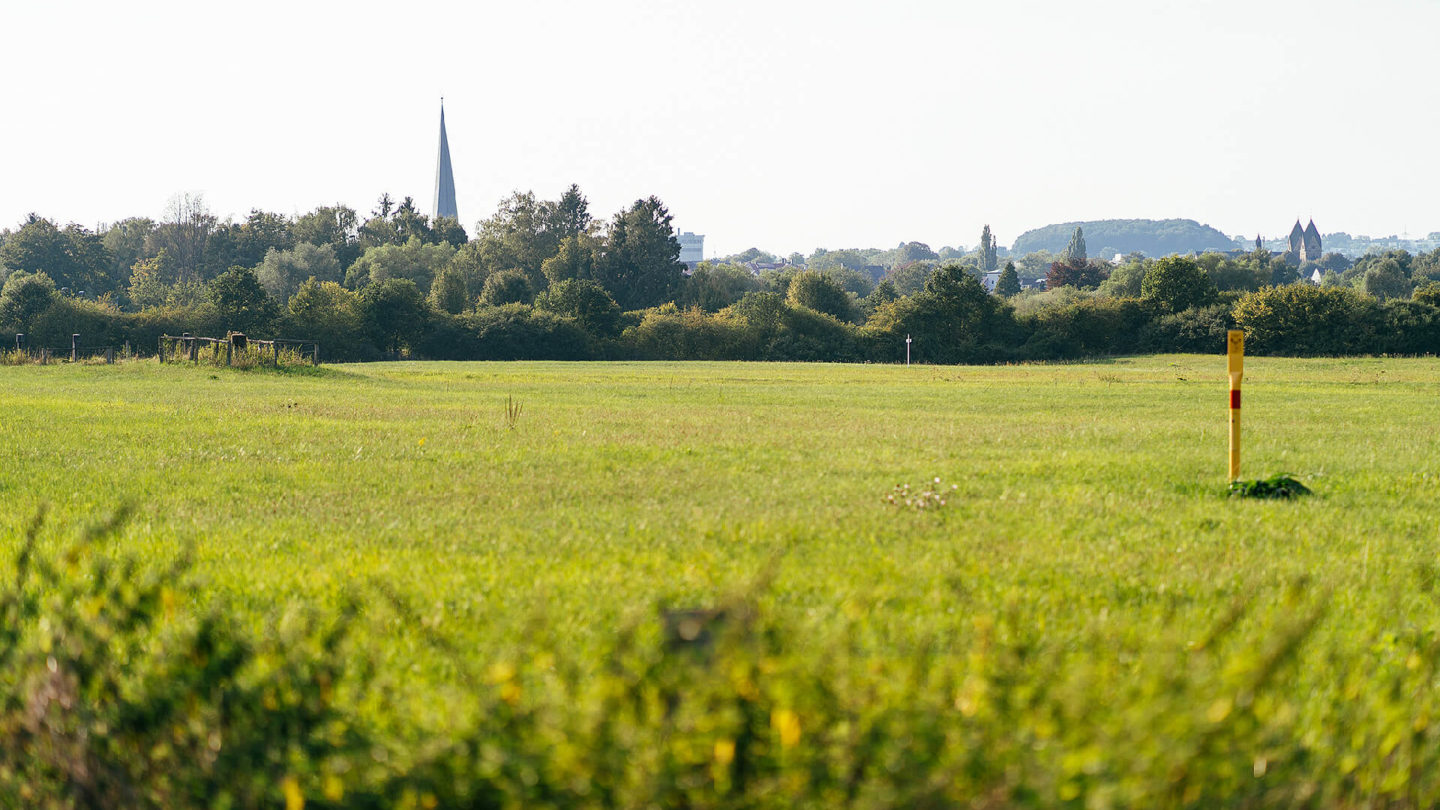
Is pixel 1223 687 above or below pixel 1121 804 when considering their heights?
above

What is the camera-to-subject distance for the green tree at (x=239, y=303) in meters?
72.3

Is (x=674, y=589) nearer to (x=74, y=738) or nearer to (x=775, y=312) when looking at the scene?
(x=74, y=738)

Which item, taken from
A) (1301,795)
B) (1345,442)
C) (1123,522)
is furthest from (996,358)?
(1301,795)

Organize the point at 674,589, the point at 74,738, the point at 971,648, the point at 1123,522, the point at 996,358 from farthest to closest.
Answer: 1. the point at 996,358
2. the point at 1123,522
3. the point at 674,589
4. the point at 971,648
5. the point at 74,738

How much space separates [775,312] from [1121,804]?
8490 centimetres

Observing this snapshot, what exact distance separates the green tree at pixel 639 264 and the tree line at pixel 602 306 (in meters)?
0.16

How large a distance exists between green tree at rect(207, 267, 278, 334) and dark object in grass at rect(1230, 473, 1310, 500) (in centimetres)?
7063

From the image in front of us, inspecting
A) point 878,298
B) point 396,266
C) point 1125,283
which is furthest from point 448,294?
point 1125,283

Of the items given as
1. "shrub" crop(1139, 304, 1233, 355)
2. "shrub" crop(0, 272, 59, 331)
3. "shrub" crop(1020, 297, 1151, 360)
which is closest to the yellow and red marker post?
"shrub" crop(1139, 304, 1233, 355)

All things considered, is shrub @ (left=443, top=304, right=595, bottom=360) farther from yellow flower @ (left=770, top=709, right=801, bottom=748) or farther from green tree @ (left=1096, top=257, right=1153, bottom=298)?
yellow flower @ (left=770, top=709, right=801, bottom=748)

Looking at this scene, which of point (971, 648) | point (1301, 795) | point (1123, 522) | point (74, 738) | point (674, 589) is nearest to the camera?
point (1301, 795)

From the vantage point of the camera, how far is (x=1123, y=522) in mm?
9617

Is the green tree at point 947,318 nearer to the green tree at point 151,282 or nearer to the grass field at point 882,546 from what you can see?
the green tree at point 151,282

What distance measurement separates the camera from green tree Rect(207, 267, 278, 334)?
72.3 metres
